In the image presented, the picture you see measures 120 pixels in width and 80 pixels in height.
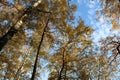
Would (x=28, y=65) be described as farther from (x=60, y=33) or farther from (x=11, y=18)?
(x=11, y=18)

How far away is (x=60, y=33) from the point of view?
663 inches

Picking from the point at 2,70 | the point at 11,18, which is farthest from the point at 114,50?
the point at 2,70

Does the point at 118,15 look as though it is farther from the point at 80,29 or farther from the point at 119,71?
the point at 119,71

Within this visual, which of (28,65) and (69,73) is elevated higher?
(28,65)

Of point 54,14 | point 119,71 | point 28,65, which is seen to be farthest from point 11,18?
point 119,71

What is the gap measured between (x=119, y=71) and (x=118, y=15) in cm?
1257

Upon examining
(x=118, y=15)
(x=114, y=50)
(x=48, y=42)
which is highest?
Result: (x=48, y=42)

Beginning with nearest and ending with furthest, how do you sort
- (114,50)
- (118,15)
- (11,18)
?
(118,15) → (114,50) → (11,18)

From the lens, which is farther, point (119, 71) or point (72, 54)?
point (119, 71)

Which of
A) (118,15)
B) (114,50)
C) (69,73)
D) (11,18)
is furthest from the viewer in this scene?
(69,73)

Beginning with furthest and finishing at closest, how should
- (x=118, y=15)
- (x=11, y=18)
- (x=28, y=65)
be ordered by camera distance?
1. (x=28, y=65)
2. (x=11, y=18)
3. (x=118, y=15)

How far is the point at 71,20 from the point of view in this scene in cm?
1714

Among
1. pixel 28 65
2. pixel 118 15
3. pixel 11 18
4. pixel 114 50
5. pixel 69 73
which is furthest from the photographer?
pixel 28 65

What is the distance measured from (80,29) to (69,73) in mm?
3435
